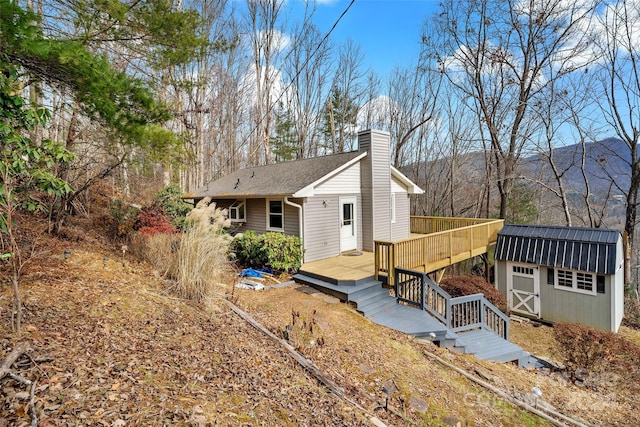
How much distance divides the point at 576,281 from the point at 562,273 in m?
0.44

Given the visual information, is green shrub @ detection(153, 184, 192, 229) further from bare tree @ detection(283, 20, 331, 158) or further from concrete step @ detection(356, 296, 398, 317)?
bare tree @ detection(283, 20, 331, 158)

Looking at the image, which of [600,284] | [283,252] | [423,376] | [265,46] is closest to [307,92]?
[265,46]

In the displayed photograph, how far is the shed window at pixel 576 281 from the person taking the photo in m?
10.6

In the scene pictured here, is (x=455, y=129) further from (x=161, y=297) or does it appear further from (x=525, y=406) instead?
(x=161, y=297)

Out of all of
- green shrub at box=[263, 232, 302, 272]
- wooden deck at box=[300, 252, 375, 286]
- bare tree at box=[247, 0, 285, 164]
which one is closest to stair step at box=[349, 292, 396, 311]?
wooden deck at box=[300, 252, 375, 286]

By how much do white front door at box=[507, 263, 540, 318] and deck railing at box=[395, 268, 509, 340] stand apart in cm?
453

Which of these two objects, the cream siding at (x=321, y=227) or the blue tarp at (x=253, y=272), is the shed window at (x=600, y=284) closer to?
the cream siding at (x=321, y=227)

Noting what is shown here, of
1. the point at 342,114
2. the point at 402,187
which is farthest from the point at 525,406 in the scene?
the point at 342,114

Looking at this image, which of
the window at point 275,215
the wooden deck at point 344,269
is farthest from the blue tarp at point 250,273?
the window at point 275,215

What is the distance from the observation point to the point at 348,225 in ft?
37.8

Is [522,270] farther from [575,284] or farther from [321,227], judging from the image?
[321,227]

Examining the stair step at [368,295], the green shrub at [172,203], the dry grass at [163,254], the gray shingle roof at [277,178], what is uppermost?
the gray shingle roof at [277,178]

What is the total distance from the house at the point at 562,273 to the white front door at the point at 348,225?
5.79 m

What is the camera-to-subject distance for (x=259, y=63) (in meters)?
20.9
